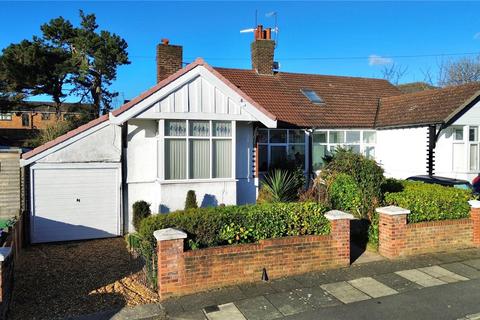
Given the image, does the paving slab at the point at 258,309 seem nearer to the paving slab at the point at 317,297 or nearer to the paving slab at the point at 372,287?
the paving slab at the point at 317,297

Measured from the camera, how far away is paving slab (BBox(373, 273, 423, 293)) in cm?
637

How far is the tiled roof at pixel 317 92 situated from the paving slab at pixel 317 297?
889cm

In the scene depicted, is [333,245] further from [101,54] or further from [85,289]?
[101,54]

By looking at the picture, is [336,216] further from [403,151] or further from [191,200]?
[403,151]

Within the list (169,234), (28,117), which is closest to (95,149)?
(169,234)

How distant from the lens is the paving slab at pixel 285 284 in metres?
6.33

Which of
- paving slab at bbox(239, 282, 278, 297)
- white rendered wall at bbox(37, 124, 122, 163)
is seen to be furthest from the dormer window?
paving slab at bbox(239, 282, 278, 297)

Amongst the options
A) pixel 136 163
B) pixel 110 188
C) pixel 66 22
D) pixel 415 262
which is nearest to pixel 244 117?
pixel 136 163

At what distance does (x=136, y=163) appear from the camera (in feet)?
35.0

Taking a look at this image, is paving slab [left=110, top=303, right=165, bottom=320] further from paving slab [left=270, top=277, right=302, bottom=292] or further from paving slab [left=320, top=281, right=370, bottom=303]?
paving slab [left=320, top=281, right=370, bottom=303]

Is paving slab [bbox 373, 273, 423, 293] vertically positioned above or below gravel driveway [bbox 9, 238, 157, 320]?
above

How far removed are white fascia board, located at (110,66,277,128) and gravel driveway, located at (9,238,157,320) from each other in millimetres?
3373

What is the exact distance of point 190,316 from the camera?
5391 millimetres

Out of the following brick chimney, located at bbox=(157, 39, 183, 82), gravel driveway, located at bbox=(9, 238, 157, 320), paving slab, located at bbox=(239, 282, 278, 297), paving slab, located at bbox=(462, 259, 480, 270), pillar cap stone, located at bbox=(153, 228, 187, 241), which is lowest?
gravel driveway, located at bbox=(9, 238, 157, 320)
